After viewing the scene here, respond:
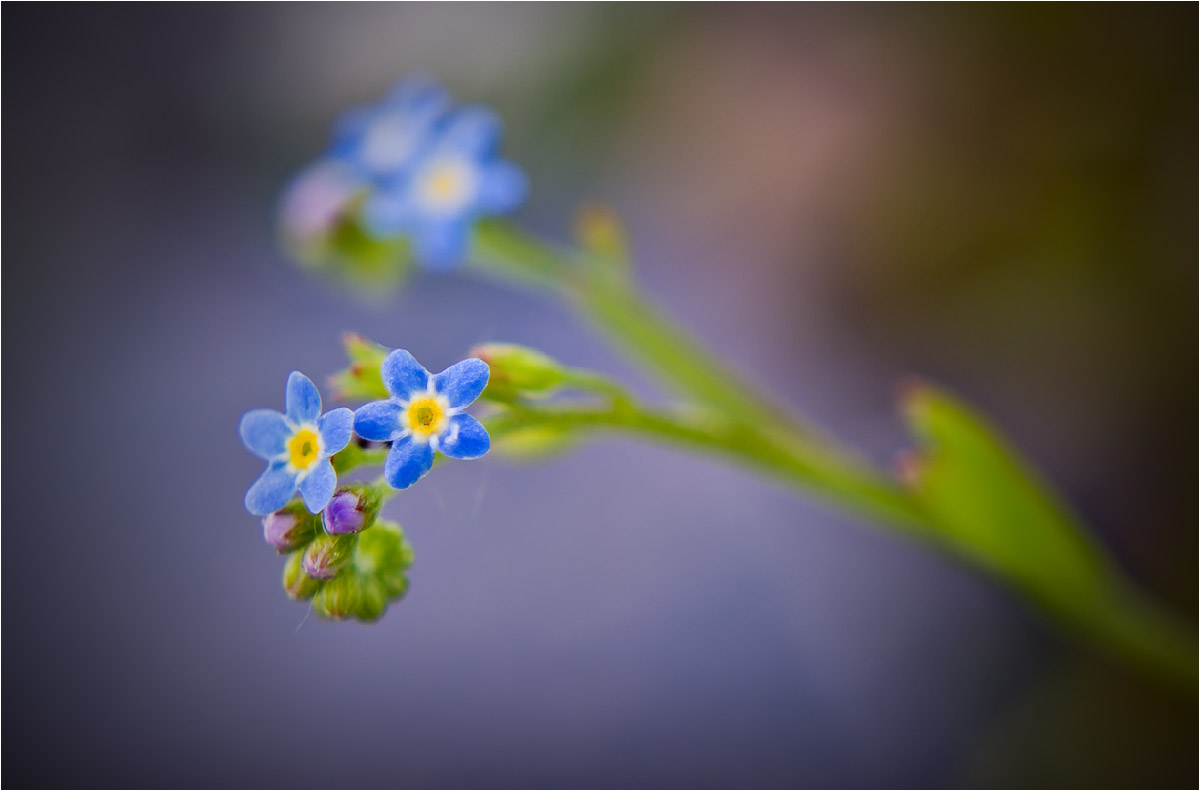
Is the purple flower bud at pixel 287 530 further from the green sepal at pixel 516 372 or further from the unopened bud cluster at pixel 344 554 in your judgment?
the green sepal at pixel 516 372

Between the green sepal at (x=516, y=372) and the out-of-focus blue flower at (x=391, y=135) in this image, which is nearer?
the green sepal at (x=516, y=372)

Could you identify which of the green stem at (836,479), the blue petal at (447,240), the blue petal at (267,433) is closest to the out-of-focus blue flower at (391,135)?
the blue petal at (447,240)

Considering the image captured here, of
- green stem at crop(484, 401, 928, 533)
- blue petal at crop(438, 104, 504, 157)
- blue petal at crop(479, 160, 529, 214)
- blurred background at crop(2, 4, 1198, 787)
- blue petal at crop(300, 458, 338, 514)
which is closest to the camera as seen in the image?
blue petal at crop(300, 458, 338, 514)

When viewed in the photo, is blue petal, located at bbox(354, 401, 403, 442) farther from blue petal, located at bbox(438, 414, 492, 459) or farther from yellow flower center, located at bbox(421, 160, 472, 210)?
yellow flower center, located at bbox(421, 160, 472, 210)

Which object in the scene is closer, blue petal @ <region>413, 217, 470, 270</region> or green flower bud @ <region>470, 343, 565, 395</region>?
green flower bud @ <region>470, 343, 565, 395</region>

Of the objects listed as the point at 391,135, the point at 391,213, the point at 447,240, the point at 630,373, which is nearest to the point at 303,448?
the point at 447,240

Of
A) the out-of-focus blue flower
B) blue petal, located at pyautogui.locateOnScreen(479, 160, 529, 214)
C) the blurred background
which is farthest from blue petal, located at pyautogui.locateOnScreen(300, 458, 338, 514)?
the blurred background
